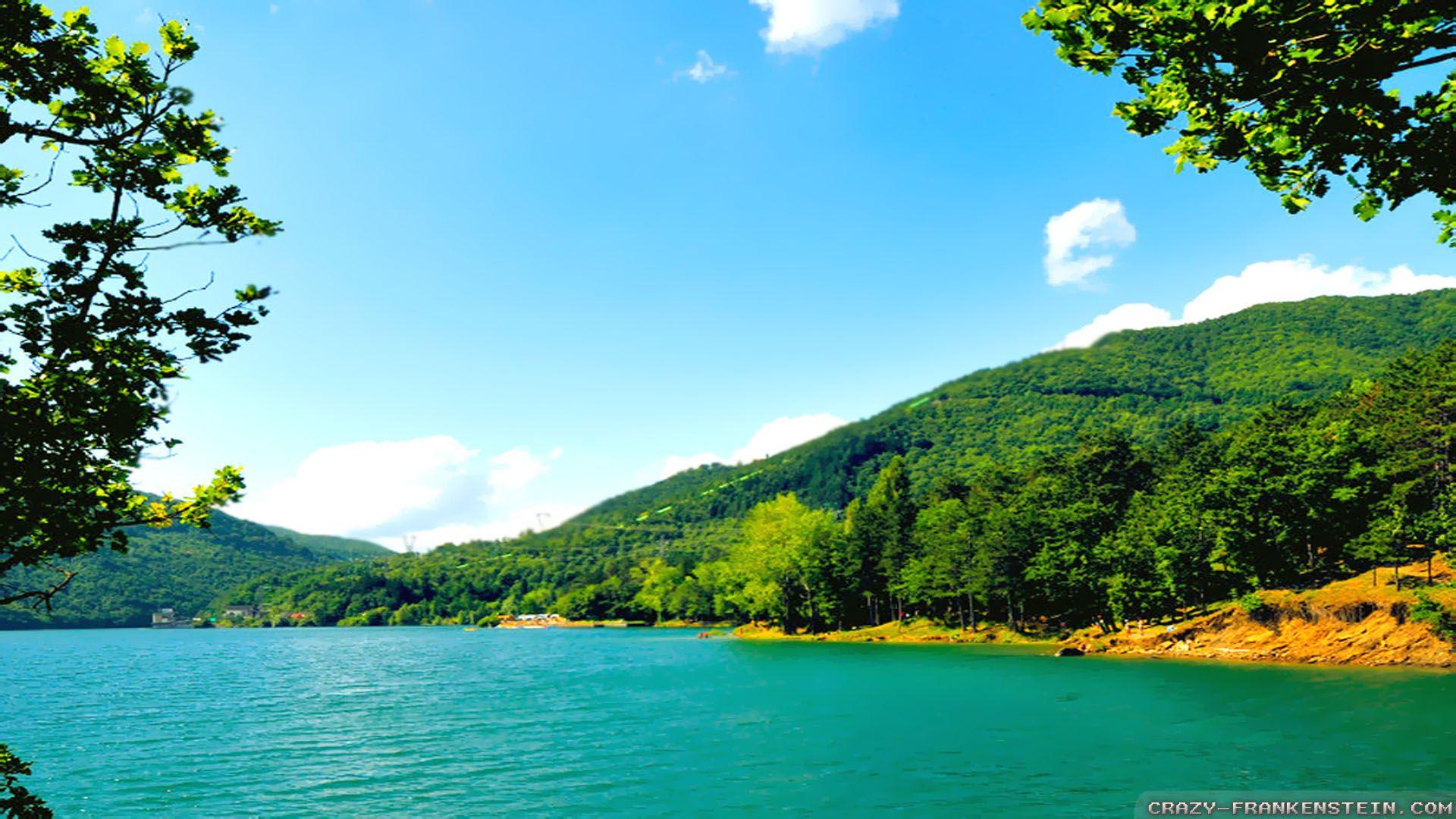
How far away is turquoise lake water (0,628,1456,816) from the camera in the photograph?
974 inches

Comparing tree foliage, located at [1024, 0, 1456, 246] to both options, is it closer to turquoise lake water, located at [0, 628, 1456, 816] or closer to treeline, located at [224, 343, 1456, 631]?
turquoise lake water, located at [0, 628, 1456, 816]

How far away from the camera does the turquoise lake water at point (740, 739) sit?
24.8m

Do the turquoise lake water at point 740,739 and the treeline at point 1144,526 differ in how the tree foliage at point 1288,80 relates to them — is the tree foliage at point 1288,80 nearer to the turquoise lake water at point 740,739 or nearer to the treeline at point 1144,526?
the turquoise lake water at point 740,739

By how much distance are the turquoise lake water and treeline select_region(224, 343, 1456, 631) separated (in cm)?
1737

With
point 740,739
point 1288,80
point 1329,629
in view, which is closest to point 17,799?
point 1288,80

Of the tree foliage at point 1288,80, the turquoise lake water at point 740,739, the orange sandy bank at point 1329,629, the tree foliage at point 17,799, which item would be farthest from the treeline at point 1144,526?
the tree foliage at point 17,799

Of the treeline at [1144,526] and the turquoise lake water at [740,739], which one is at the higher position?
the treeline at [1144,526]

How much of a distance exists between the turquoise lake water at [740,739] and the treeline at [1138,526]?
1737cm

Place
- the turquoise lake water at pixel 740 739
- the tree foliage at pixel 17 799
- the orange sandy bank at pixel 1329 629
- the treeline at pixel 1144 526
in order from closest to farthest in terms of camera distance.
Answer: the tree foliage at pixel 17 799 < the turquoise lake water at pixel 740 739 < the orange sandy bank at pixel 1329 629 < the treeline at pixel 1144 526

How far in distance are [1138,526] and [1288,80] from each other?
83179mm

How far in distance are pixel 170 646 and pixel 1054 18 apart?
175419 millimetres

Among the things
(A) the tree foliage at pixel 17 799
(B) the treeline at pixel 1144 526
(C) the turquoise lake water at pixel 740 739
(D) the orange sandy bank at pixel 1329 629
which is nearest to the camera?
(A) the tree foliage at pixel 17 799

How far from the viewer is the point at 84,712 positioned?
4884 cm

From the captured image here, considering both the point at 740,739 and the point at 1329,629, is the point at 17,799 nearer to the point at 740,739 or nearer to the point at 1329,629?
the point at 740,739
